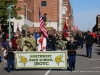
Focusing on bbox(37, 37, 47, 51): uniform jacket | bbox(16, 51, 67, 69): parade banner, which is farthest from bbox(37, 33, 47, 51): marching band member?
bbox(16, 51, 67, 69): parade banner

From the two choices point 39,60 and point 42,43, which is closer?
point 39,60

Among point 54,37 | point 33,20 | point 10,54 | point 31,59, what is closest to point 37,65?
point 31,59

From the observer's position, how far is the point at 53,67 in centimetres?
1523

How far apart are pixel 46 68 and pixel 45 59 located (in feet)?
2.27

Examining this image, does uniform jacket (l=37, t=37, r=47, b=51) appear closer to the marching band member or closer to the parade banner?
the marching band member

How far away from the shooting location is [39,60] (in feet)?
49.9

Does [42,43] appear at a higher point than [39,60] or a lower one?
higher

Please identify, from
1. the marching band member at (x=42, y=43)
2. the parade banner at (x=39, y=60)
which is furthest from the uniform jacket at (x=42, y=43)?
the parade banner at (x=39, y=60)

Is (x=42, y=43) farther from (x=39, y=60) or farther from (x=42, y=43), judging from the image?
(x=39, y=60)

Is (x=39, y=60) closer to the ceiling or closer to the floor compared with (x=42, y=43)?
closer to the floor

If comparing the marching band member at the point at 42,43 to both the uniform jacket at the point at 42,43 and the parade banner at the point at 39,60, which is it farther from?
the parade banner at the point at 39,60

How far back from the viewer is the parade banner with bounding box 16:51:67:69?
49.8ft

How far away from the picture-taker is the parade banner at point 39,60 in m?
15.2

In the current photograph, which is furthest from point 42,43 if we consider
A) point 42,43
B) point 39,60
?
point 39,60
